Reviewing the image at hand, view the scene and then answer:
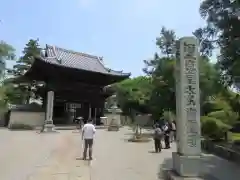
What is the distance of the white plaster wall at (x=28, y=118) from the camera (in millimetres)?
31359

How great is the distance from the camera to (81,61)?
38562 mm

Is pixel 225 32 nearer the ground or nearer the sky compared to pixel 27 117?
nearer the sky

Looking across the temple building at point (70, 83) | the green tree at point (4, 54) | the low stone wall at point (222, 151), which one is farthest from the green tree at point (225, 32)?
the green tree at point (4, 54)

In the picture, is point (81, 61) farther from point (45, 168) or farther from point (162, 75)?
point (45, 168)

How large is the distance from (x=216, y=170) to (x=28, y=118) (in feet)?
83.2

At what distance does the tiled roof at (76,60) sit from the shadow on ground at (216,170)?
2266 cm

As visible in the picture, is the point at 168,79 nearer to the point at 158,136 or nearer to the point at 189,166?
the point at 158,136

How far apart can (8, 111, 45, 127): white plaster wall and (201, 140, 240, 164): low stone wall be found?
20102 millimetres

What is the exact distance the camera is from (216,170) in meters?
10.6

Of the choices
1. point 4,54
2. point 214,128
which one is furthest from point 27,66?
point 214,128

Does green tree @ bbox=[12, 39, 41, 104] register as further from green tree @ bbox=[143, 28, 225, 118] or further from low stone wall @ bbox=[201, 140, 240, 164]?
low stone wall @ bbox=[201, 140, 240, 164]

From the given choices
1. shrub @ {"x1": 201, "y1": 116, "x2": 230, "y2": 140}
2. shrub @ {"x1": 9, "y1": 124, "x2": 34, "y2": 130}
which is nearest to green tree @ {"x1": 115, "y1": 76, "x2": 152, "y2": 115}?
shrub @ {"x1": 9, "y1": 124, "x2": 34, "y2": 130}

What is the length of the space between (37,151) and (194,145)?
8708 mm

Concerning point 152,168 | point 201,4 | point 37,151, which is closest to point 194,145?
point 152,168
